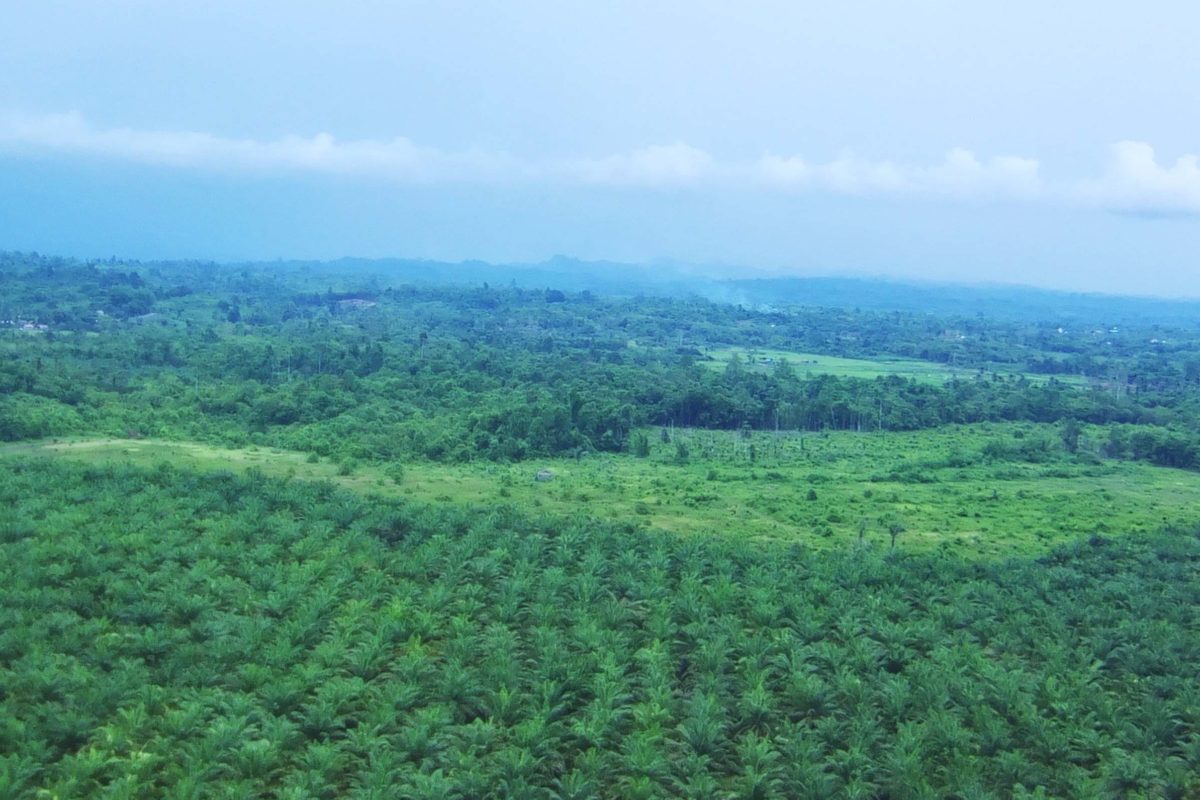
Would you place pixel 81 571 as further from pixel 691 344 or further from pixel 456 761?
pixel 691 344

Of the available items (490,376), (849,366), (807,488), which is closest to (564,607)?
(807,488)

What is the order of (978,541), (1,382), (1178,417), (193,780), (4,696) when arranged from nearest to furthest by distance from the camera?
(193,780)
(4,696)
(978,541)
(1,382)
(1178,417)

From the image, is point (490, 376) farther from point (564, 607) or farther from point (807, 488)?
point (564, 607)

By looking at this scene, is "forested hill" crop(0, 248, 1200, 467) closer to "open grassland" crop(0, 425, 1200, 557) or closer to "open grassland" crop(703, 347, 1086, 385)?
"open grassland" crop(703, 347, 1086, 385)

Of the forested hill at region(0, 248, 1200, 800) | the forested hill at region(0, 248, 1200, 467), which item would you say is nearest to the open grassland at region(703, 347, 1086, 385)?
the forested hill at region(0, 248, 1200, 467)

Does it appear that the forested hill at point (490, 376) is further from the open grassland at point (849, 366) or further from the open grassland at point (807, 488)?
the open grassland at point (807, 488)

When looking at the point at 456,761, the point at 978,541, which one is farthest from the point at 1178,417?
A: the point at 456,761
